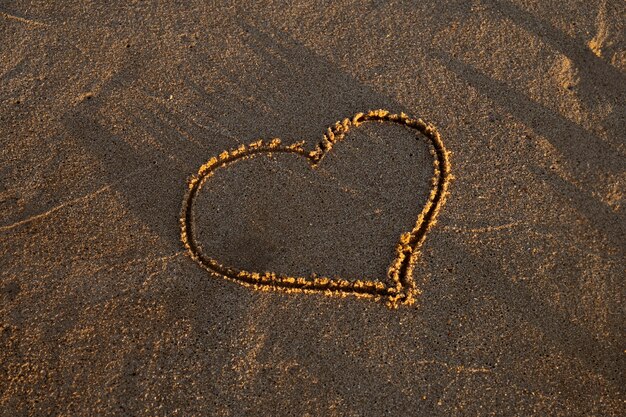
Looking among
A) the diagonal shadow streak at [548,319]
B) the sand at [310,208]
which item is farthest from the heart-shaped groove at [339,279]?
the diagonal shadow streak at [548,319]

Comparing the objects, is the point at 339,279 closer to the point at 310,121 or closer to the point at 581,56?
the point at 310,121

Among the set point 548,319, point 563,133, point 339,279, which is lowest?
point 339,279

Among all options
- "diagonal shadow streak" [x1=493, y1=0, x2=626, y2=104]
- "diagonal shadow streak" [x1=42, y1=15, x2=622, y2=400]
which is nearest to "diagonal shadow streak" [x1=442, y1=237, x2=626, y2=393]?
"diagonal shadow streak" [x1=42, y1=15, x2=622, y2=400]

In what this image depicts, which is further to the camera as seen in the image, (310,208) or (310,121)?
(310,121)

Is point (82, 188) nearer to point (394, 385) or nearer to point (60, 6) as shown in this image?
point (60, 6)

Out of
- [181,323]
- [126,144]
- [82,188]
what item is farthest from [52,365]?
[126,144]

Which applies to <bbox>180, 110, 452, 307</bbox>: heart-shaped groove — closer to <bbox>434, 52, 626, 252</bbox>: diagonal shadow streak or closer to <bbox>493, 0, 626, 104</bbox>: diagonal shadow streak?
<bbox>434, 52, 626, 252</bbox>: diagonal shadow streak

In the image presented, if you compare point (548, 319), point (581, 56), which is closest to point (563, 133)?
point (581, 56)
